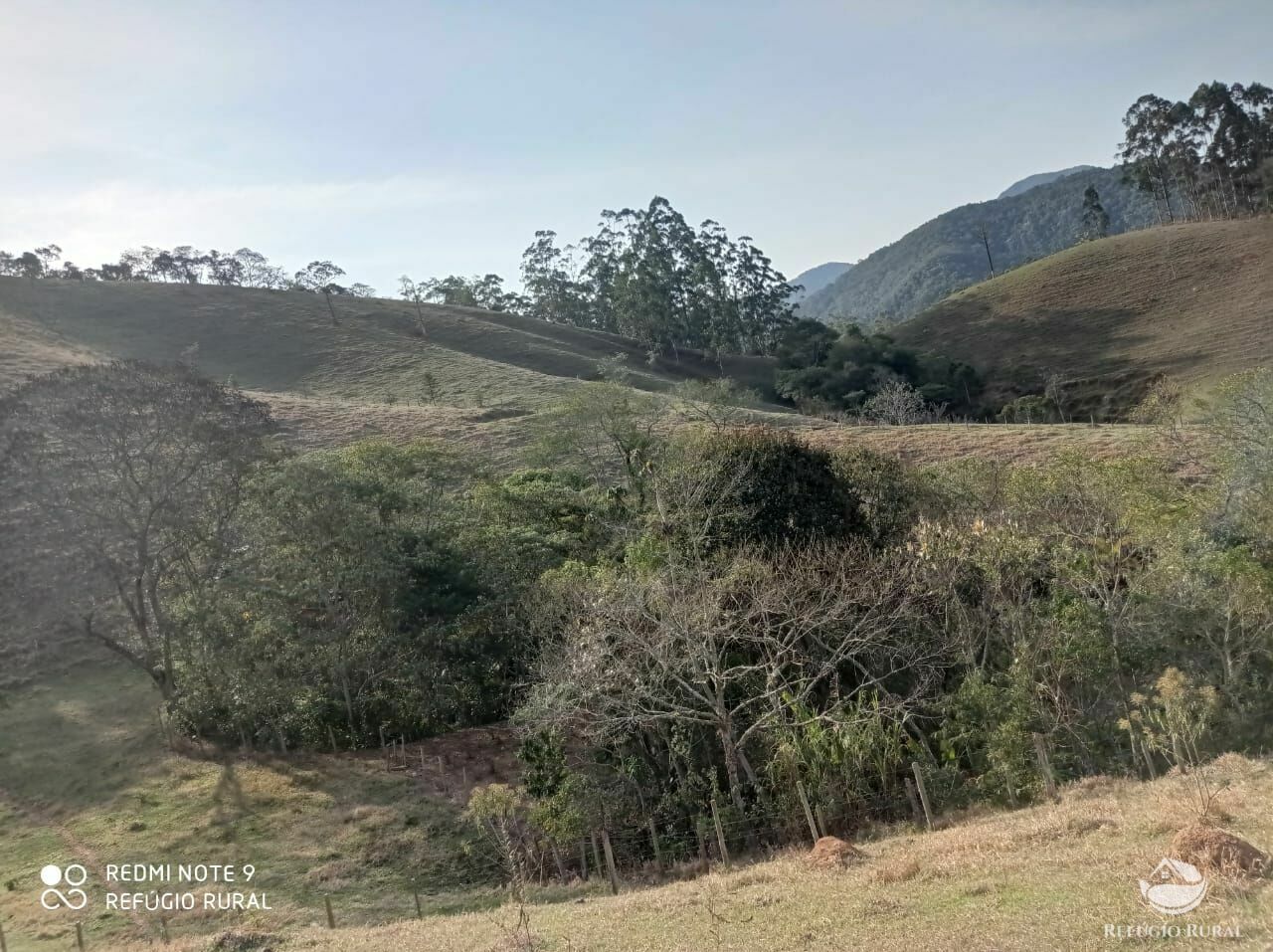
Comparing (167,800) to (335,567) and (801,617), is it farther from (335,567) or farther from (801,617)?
(801,617)

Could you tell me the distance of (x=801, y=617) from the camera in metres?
16.0

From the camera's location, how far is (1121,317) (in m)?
74.3

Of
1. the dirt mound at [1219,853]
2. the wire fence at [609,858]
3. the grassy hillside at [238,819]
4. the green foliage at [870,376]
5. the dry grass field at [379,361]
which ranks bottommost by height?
the wire fence at [609,858]

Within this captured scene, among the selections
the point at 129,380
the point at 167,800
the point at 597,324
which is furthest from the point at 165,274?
the point at 167,800

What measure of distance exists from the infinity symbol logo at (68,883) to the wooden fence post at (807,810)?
38.0 feet

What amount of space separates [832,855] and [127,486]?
18428mm

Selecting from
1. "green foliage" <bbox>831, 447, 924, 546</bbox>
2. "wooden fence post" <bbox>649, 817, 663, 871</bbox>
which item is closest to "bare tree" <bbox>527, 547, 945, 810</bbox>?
"wooden fence post" <bbox>649, 817, 663, 871</bbox>

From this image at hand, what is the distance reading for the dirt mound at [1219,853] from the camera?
717 cm

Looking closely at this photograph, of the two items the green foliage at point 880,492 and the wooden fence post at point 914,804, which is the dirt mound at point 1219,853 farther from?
the green foliage at point 880,492

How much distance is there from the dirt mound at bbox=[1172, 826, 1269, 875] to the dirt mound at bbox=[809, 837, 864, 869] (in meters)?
4.12

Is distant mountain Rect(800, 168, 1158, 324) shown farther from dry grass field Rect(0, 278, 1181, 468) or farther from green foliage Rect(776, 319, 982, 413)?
dry grass field Rect(0, 278, 1181, 468)

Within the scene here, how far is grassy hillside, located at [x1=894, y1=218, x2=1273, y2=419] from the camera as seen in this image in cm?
6359

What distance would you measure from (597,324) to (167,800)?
84202 millimetres

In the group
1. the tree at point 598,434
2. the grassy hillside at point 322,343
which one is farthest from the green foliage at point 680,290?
the tree at point 598,434
